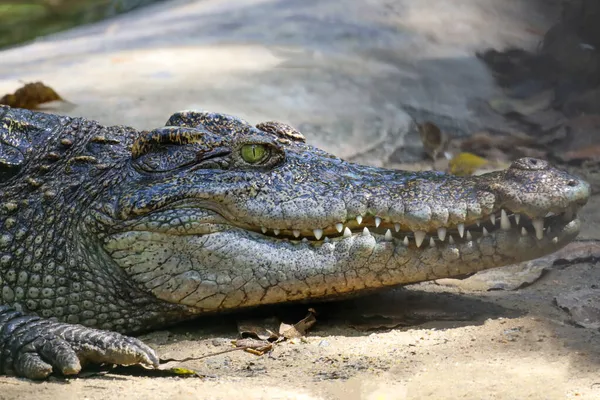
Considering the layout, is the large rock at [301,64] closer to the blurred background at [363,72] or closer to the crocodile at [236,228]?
the blurred background at [363,72]

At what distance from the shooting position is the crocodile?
3.80m

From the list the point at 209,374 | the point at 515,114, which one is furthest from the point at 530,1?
the point at 209,374

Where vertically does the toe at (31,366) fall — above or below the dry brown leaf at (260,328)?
above

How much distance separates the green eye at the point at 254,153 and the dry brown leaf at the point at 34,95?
136 inches

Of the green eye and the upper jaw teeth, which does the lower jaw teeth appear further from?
the green eye

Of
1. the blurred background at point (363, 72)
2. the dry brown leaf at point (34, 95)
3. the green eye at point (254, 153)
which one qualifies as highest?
the green eye at point (254, 153)

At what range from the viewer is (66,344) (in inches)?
132

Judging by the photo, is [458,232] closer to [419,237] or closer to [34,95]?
[419,237]

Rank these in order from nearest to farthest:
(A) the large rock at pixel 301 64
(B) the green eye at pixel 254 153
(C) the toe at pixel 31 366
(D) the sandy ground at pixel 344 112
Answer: (D) the sandy ground at pixel 344 112
(C) the toe at pixel 31 366
(B) the green eye at pixel 254 153
(A) the large rock at pixel 301 64

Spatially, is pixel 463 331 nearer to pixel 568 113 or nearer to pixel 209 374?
pixel 209 374

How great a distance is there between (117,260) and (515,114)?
17.0ft

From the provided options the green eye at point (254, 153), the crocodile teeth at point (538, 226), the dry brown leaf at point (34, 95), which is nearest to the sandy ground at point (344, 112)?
the dry brown leaf at point (34, 95)

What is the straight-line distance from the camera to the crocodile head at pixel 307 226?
3.79 meters

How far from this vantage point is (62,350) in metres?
3.29
